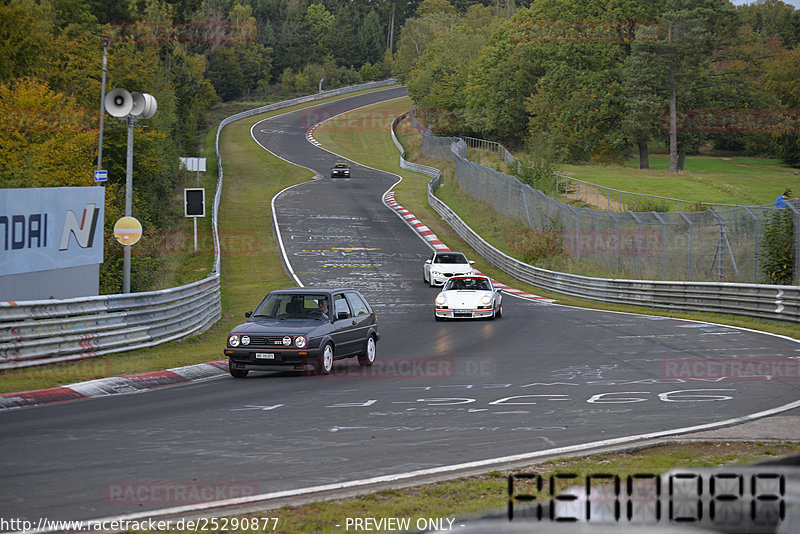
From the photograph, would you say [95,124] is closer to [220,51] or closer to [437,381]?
[437,381]

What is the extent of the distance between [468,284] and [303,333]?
12.6 metres

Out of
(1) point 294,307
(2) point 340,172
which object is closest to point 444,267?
(1) point 294,307

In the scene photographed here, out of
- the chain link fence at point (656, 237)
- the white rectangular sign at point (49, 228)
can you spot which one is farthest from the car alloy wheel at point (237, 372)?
the chain link fence at point (656, 237)

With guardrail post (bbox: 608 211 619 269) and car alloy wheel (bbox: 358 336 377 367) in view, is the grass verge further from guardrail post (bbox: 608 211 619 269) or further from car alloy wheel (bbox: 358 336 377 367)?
guardrail post (bbox: 608 211 619 269)

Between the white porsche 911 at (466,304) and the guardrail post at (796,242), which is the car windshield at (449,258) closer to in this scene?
the white porsche 911 at (466,304)

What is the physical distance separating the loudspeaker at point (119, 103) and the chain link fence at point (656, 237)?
16.9 m

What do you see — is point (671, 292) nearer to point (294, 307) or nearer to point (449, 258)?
point (449, 258)

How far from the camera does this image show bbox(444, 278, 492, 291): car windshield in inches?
1049

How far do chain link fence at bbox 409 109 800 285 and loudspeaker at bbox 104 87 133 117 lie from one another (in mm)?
16937

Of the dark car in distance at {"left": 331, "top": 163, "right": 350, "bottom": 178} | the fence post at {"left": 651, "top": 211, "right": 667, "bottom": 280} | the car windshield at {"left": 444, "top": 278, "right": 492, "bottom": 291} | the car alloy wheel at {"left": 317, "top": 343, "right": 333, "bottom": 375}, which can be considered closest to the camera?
the car alloy wheel at {"left": 317, "top": 343, "right": 333, "bottom": 375}

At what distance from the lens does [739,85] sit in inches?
3009

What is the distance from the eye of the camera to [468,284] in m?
26.9

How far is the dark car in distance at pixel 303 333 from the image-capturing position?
14766 millimetres

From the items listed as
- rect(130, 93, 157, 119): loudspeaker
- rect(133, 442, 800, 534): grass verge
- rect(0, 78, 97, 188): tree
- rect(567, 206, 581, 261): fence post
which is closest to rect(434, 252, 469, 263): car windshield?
rect(567, 206, 581, 261): fence post
